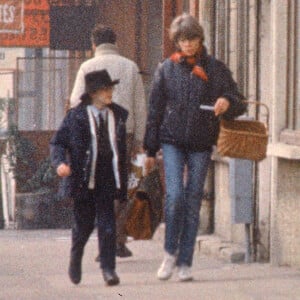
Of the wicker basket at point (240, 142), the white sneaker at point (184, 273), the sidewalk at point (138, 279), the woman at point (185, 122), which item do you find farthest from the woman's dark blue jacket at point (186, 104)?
the sidewalk at point (138, 279)

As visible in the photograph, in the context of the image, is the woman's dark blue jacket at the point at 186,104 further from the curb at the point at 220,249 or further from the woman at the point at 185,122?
the curb at the point at 220,249

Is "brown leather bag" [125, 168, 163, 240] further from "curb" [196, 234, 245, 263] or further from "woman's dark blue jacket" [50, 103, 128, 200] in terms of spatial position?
"woman's dark blue jacket" [50, 103, 128, 200]

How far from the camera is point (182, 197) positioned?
10688mm

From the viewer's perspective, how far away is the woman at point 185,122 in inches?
416

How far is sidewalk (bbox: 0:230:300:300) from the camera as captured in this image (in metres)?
10.1

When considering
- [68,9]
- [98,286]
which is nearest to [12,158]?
[68,9]

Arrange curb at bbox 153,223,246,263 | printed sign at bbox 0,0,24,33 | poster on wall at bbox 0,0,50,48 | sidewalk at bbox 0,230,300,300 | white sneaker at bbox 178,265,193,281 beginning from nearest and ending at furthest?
sidewalk at bbox 0,230,300,300 < white sneaker at bbox 178,265,193,281 < curb at bbox 153,223,246,263 < poster on wall at bbox 0,0,50,48 < printed sign at bbox 0,0,24,33

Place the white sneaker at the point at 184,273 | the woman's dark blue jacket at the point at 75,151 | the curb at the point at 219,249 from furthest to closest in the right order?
the curb at the point at 219,249 → the white sneaker at the point at 184,273 → the woman's dark blue jacket at the point at 75,151

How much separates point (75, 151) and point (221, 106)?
3.28 ft

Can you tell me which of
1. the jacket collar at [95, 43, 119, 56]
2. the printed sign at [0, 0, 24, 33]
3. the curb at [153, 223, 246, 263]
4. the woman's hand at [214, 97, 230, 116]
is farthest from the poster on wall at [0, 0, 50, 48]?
the woman's hand at [214, 97, 230, 116]

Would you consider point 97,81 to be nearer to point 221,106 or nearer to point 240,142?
point 221,106

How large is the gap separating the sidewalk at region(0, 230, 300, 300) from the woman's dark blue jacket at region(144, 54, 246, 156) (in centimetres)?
95

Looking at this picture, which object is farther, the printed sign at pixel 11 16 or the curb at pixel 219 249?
the printed sign at pixel 11 16

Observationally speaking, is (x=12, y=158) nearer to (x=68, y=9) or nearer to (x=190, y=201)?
(x=68, y=9)
